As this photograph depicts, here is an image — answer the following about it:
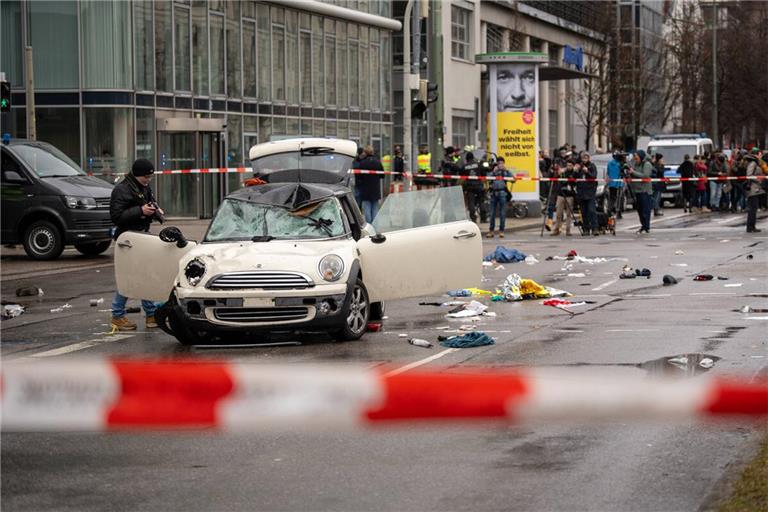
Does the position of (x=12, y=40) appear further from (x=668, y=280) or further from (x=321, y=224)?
(x=321, y=224)

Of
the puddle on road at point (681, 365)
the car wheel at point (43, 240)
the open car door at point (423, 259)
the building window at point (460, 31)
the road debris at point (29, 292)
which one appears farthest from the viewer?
the building window at point (460, 31)

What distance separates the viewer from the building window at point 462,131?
5990 centimetres

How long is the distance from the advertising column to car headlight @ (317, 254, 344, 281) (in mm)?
26406

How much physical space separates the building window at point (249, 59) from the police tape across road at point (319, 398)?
3773 centimetres

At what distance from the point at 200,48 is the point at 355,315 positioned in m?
26.8

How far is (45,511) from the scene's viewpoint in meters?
6.53

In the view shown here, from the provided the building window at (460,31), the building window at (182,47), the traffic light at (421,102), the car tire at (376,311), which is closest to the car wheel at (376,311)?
the car tire at (376,311)

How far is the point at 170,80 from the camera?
36969 millimetres

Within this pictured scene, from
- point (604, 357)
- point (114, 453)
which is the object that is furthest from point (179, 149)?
point (114, 453)

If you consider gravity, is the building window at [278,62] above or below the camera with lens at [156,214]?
above

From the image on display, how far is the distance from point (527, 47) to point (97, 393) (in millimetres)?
65944

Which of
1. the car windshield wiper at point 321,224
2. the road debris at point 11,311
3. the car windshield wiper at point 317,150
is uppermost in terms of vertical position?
the car windshield wiper at point 317,150

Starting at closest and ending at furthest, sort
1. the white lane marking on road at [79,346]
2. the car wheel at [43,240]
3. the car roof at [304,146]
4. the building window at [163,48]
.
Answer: the white lane marking on road at [79,346] < the car roof at [304,146] < the car wheel at [43,240] < the building window at [163,48]

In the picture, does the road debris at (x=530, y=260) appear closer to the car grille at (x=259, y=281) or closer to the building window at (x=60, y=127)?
the car grille at (x=259, y=281)
